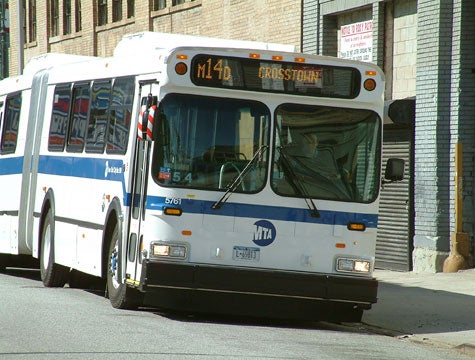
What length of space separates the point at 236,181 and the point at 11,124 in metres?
7.83

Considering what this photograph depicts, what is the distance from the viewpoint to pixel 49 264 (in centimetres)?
1694

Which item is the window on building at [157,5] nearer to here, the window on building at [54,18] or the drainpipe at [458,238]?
the window on building at [54,18]

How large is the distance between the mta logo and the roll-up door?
8610 millimetres

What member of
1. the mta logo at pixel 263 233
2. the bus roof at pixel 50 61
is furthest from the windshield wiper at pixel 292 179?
the bus roof at pixel 50 61

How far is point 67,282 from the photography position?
58.3 feet

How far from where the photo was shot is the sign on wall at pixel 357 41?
74.5ft

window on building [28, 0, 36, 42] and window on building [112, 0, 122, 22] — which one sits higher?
window on building [28, 0, 36, 42]

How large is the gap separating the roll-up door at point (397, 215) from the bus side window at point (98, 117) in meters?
7.38

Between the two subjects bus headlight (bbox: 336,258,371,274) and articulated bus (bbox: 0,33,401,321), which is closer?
articulated bus (bbox: 0,33,401,321)

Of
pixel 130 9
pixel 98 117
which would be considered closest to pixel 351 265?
pixel 98 117

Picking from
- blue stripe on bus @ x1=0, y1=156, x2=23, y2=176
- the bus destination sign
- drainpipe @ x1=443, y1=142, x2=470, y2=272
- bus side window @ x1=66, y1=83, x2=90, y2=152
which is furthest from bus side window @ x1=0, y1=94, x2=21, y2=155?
the bus destination sign

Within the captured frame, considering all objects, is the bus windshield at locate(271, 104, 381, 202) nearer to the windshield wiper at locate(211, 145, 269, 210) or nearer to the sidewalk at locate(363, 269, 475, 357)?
the windshield wiper at locate(211, 145, 269, 210)

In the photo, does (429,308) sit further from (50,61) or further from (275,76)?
(50,61)

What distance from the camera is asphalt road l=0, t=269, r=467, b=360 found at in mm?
10266
